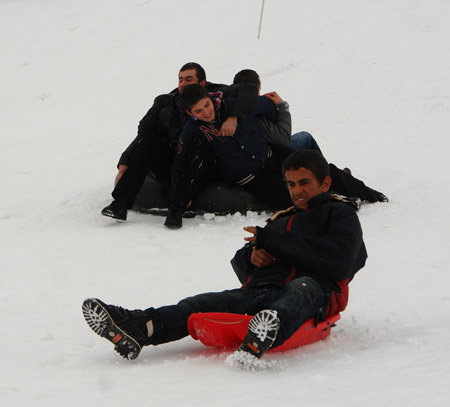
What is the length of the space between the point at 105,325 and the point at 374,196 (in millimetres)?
3461

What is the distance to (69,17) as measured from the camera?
509 inches

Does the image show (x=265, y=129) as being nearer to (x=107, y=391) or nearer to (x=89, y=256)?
(x=89, y=256)

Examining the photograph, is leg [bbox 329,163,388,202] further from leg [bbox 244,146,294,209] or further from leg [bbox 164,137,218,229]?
leg [bbox 164,137,218,229]

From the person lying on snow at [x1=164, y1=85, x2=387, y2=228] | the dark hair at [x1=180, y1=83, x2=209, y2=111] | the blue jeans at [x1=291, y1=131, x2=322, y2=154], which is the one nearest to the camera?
the dark hair at [x1=180, y1=83, x2=209, y2=111]

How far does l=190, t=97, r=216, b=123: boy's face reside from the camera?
511 cm

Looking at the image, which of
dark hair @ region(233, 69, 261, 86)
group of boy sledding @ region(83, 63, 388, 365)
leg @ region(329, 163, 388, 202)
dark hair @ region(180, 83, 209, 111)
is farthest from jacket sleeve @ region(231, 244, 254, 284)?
dark hair @ region(233, 69, 261, 86)

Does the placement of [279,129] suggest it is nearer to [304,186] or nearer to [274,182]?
[274,182]

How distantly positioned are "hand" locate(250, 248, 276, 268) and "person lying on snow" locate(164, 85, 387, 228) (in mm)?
2297

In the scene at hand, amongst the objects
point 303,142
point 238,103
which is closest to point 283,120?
point 303,142

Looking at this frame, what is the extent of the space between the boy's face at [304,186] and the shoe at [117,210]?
2489 millimetres

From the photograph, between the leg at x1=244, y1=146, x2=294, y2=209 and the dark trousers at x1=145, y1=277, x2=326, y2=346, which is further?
the leg at x1=244, y1=146, x2=294, y2=209

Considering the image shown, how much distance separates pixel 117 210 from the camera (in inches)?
215

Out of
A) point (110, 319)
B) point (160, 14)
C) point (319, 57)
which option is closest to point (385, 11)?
point (319, 57)

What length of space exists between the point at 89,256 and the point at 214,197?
1.27m
